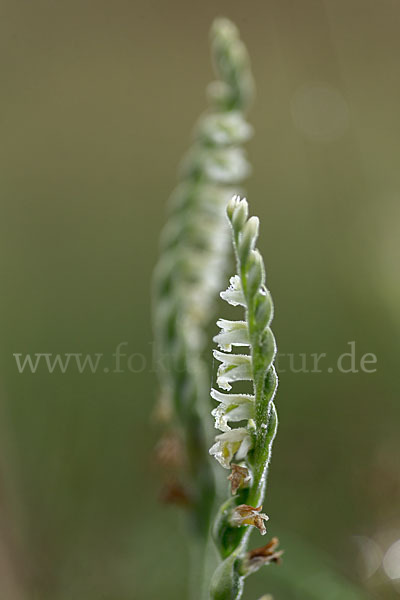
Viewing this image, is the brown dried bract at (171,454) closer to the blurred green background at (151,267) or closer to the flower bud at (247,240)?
the blurred green background at (151,267)

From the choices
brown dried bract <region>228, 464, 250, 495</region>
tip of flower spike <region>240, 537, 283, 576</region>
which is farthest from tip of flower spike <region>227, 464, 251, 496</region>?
tip of flower spike <region>240, 537, 283, 576</region>

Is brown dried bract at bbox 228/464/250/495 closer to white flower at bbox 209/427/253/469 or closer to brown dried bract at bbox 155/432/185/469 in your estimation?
white flower at bbox 209/427/253/469

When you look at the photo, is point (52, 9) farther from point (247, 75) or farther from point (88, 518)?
point (88, 518)

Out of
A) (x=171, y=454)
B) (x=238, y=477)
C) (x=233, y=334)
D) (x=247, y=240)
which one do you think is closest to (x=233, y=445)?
(x=238, y=477)

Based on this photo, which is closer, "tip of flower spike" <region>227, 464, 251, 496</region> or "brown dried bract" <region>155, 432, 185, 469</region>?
"tip of flower spike" <region>227, 464, 251, 496</region>

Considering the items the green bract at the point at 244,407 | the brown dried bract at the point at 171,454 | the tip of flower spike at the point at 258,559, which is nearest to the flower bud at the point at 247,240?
the green bract at the point at 244,407
